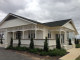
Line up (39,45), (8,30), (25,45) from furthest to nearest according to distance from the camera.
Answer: (8,30) → (25,45) → (39,45)

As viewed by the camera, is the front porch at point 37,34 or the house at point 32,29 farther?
the house at point 32,29

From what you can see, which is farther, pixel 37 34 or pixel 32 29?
pixel 37 34

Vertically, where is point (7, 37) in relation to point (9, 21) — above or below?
below

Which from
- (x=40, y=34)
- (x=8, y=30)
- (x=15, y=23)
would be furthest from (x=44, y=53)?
(x=8, y=30)

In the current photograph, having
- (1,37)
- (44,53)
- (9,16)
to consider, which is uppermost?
(9,16)

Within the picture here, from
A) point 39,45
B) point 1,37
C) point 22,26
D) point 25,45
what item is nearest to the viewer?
point 39,45

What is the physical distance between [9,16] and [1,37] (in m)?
6.34

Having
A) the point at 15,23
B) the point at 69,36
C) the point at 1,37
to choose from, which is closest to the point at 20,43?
the point at 15,23

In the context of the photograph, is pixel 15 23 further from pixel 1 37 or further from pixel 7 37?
pixel 1 37

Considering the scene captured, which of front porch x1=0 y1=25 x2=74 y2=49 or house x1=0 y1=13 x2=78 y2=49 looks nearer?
front porch x1=0 y1=25 x2=74 y2=49

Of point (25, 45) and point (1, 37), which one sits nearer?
point (25, 45)

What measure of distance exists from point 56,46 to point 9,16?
11.3 m

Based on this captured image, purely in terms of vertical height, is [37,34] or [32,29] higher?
[32,29]

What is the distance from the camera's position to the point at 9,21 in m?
22.4
